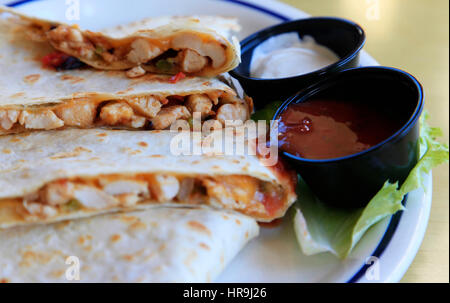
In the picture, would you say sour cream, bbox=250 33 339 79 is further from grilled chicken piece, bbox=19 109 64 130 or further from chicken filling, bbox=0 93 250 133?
grilled chicken piece, bbox=19 109 64 130

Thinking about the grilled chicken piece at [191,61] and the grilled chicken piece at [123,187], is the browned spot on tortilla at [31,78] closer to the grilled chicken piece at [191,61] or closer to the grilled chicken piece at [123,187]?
the grilled chicken piece at [191,61]

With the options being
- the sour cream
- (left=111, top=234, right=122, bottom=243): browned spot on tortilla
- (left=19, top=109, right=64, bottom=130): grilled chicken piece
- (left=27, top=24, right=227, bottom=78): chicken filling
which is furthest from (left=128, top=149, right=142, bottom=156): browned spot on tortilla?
the sour cream

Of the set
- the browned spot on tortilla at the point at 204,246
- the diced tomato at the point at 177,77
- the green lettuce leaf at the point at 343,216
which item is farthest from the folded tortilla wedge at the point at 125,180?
the diced tomato at the point at 177,77

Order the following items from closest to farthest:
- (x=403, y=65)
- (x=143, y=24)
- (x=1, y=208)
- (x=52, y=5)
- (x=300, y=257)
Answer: (x=1, y=208) → (x=300, y=257) → (x=143, y=24) → (x=52, y=5) → (x=403, y=65)
